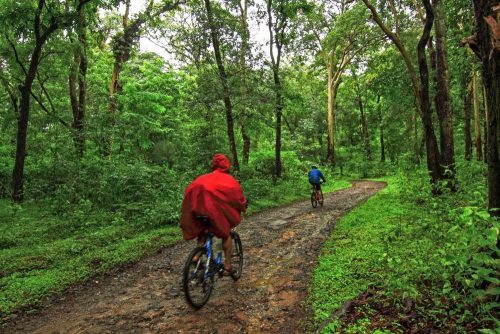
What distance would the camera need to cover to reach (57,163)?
44.1 feet

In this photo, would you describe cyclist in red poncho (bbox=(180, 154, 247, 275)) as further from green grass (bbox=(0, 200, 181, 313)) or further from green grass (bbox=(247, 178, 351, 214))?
green grass (bbox=(247, 178, 351, 214))

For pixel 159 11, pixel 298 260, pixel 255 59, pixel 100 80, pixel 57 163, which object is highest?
pixel 159 11

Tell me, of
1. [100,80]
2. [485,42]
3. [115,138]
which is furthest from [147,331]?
[100,80]

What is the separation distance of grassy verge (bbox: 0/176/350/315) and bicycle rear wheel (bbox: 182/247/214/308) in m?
2.82

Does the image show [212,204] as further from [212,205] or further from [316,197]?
[316,197]

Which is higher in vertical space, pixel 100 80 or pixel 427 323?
pixel 100 80

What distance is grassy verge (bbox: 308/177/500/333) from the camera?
3646mm

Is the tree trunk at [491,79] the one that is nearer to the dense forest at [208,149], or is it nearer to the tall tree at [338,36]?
the dense forest at [208,149]

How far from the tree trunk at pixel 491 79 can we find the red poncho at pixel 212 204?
11.2ft

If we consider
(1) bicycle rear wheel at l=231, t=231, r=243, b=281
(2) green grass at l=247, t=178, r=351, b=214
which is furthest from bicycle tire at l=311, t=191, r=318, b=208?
(1) bicycle rear wheel at l=231, t=231, r=243, b=281

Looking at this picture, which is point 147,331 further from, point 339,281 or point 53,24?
point 53,24

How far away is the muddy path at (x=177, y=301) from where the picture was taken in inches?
188

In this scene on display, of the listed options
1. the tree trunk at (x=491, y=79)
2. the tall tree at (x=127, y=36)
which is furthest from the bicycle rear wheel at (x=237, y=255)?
the tall tree at (x=127, y=36)

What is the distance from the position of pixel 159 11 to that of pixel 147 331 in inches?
726
